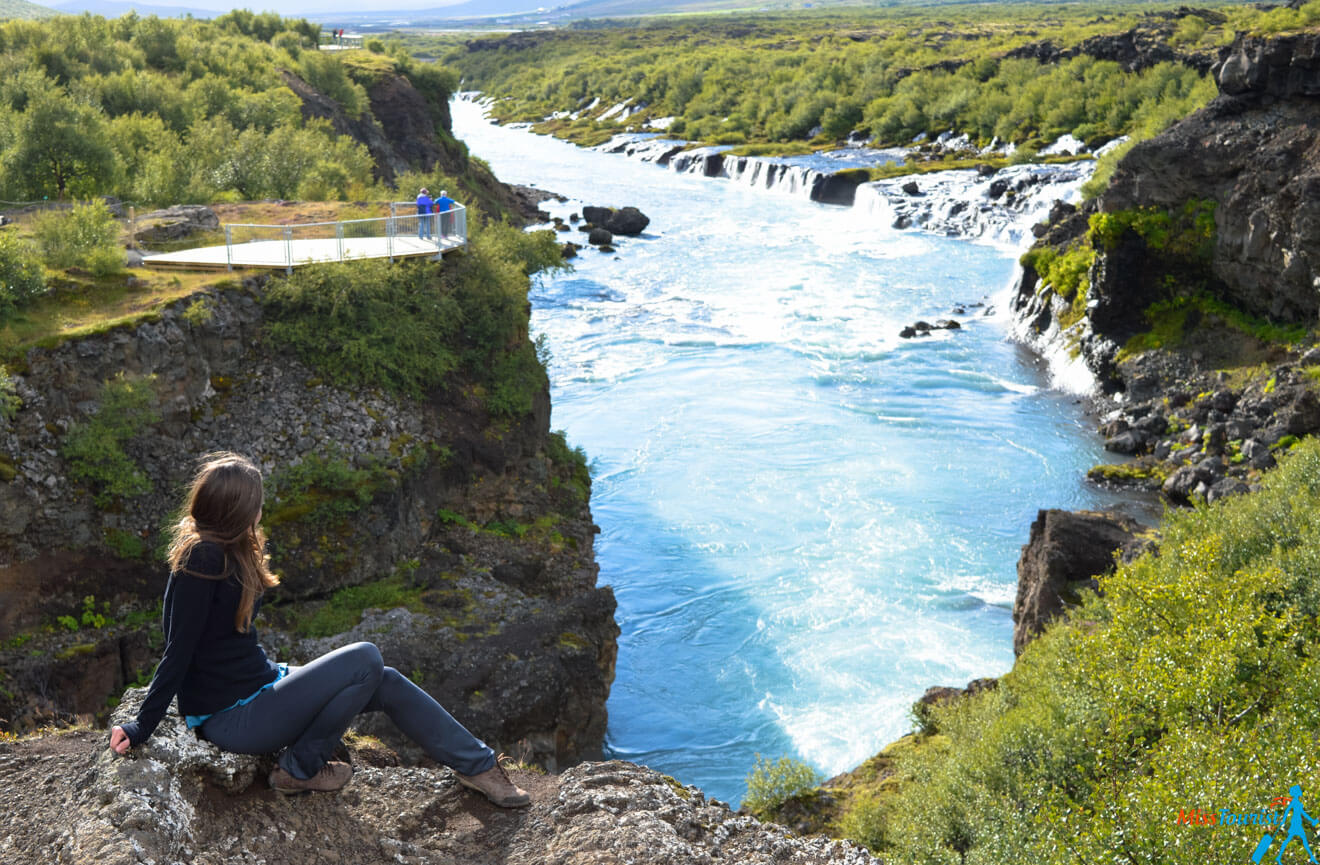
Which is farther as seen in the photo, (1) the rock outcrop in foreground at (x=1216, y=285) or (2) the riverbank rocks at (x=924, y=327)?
(2) the riverbank rocks at (x=924, y=327)

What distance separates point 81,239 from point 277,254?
10.6ft

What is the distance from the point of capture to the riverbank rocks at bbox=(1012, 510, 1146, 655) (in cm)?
1766

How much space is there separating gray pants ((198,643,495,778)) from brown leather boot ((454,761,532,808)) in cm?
62

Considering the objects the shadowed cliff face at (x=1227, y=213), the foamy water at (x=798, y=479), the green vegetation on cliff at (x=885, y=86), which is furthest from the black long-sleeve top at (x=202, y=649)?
the green vegetation on cliff at (x=885, y=86)

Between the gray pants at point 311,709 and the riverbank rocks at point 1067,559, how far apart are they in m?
14.0

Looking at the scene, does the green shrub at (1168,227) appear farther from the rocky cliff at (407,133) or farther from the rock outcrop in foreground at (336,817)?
the rock outcrop in foreground at (336,817)

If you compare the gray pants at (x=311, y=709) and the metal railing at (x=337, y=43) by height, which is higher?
the metal railing at (x=337, y=43)

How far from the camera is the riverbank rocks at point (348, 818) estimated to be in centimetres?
530

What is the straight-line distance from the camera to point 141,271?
1794cm

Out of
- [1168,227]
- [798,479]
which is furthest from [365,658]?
[1168,227]

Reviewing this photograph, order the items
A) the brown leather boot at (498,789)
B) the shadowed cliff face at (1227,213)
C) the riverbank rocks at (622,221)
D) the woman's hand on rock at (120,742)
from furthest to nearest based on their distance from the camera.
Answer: the riverbank rocks at (622,221) → the shadowed cliff face at (1227,213) → the brown leather boot at (498,789) → the woman's hand on rock at (120,742)

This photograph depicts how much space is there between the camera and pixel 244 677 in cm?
577

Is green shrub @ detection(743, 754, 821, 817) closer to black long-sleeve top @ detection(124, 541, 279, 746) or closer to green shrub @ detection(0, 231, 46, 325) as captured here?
black long-sleeve top @ detection(124, 541, 279, 746)

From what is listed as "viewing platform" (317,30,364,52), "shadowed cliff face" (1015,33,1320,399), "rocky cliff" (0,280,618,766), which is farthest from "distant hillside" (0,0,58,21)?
"rocky cliff" (0,280,618,766)
